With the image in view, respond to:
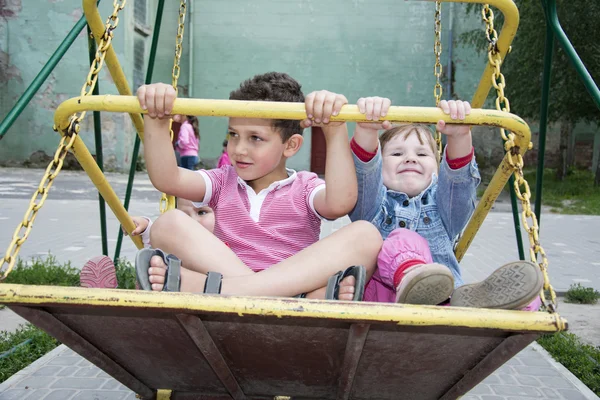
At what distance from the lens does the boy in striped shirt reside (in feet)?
5.60

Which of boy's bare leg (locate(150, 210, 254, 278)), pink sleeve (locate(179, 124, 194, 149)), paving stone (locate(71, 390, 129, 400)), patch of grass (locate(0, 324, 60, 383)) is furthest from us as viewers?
pink sleeve (locate(179, 124, 194, 149))

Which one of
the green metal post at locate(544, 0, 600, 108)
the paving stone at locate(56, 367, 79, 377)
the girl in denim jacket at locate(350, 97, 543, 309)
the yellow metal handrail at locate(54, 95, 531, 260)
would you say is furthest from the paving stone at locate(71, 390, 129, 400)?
the green metal post at locate(544, 0, 600, 108)

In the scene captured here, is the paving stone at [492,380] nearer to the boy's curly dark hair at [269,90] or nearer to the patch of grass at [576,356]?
the patch of grass at [576,356]

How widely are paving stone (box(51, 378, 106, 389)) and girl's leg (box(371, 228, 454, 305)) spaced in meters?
1.27

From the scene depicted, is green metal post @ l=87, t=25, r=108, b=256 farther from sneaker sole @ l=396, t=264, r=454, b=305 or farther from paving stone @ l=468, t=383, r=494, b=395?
paving stone @ l=468, t=383, r=494, b=395

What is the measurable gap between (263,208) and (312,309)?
0.93 meters

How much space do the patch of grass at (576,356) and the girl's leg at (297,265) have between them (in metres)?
1.50

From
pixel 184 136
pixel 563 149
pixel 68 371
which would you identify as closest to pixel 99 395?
pixel 68 371

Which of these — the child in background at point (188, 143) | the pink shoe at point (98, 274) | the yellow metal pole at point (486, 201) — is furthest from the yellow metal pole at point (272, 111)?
the child in background at point (188, 143)

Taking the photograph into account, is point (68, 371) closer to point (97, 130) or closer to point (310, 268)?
point (97, 130)

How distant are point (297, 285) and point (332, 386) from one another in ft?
1.01

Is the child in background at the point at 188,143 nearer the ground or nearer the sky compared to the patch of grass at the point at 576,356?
nearer the sky

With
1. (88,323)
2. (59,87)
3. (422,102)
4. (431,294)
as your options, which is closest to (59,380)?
(88,323)

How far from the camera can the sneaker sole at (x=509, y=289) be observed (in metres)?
1.37
